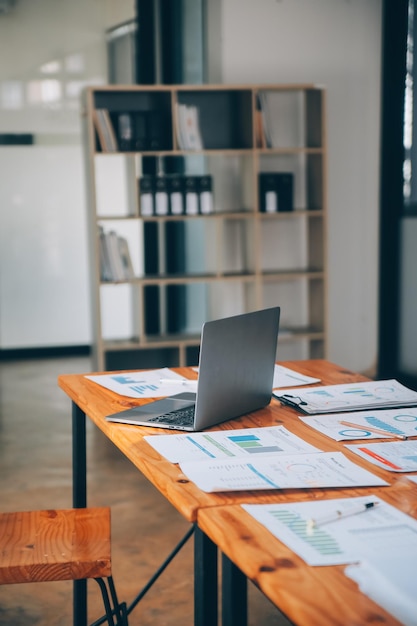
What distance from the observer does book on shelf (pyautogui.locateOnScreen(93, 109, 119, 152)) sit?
5148 mm

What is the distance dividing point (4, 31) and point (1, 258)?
178 centimetres

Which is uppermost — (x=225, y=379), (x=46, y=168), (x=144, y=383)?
(x=46, y=168)

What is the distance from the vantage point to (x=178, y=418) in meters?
1.87

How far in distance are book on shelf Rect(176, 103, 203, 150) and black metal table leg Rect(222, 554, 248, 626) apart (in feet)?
13.8

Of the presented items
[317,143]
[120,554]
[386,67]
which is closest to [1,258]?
[317,143]

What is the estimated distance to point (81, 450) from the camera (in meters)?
2.45

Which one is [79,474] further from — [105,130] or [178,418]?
[105,130]

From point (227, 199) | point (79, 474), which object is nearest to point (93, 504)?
point (79, 474)

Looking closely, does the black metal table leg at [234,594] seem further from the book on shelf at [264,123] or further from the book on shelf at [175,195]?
the book on shelf at [264,123]

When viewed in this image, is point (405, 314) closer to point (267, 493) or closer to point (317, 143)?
point (317, 143)

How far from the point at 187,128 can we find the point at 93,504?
2.55 metres

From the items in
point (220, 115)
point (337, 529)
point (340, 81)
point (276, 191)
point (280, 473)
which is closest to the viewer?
point (337, 529)

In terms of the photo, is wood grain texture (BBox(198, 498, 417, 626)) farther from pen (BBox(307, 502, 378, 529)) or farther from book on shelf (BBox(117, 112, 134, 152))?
book on shelf (BBox(117, 112, 134, 152))

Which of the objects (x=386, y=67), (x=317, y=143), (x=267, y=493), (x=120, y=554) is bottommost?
(x=120, y=554)
